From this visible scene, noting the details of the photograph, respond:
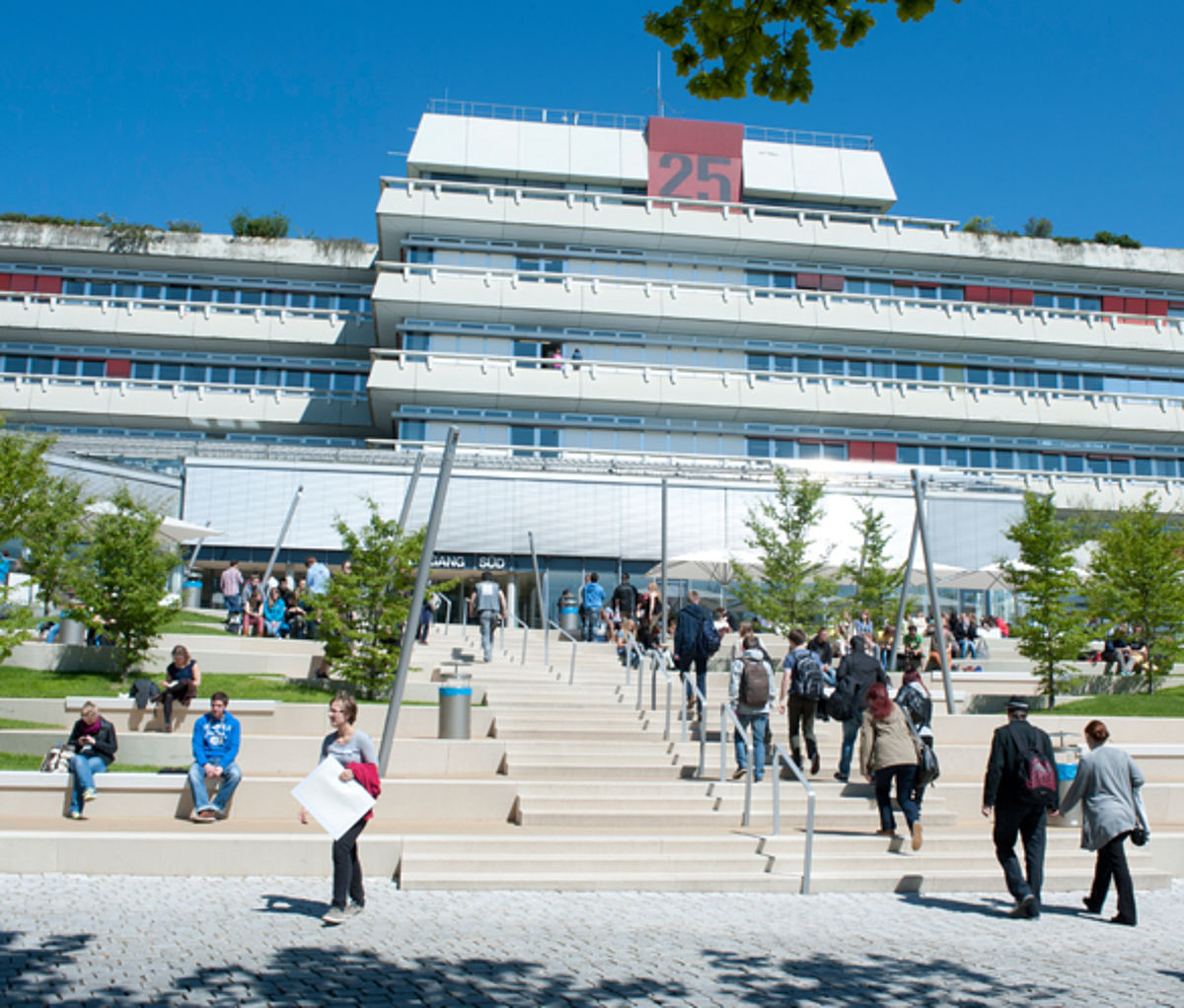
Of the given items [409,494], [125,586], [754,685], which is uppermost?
[409,494]

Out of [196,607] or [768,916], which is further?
[196,607]

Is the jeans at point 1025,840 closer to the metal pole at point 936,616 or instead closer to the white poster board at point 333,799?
the white poster board at point 333,799

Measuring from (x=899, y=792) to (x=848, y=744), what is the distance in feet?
6.46

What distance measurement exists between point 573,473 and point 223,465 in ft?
36.0

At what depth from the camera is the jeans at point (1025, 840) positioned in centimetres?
898

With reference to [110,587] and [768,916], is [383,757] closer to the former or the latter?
[768,916]

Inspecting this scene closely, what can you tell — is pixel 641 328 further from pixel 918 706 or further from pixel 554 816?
pixel 554 816

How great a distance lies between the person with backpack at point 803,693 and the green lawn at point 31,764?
24.8 feet

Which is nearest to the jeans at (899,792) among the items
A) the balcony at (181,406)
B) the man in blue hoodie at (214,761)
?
the man in blue hoodie at (214,761)

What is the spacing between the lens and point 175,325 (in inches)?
1758

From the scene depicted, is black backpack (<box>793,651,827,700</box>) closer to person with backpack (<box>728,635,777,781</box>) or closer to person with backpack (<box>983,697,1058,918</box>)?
person with backpack (<box>728,635,777,781</box>)

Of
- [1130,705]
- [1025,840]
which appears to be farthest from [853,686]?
[1130,705]

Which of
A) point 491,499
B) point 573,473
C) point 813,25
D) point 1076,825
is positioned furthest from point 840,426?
point 813,25

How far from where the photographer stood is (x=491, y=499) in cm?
3400
